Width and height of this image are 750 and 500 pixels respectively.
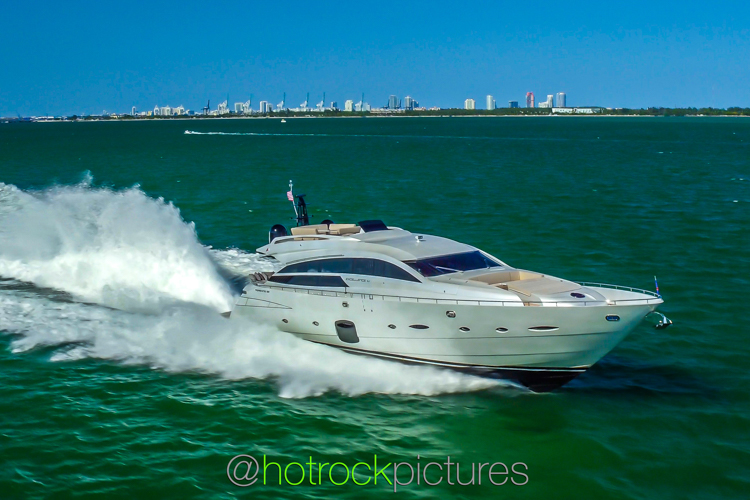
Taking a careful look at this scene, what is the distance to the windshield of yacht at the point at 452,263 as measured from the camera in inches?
616

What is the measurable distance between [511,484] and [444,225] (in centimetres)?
2138

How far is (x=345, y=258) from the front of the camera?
16.3 m

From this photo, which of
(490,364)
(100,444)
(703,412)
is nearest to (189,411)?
(100,444)

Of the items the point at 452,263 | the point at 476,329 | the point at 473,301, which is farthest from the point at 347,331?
the point at 473,301

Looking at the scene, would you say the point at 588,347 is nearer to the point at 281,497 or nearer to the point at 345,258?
the point at 345,258

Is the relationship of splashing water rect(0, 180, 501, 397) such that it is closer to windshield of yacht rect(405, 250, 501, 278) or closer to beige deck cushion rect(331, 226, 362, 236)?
windshield of yacht rect(405, 250, 501, 278)

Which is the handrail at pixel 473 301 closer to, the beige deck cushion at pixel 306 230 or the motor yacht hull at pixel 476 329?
the motor yacht hull at pixel 476 329

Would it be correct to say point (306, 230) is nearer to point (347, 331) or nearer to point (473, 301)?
point (347, 331)

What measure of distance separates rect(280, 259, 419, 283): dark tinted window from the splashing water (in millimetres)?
1603

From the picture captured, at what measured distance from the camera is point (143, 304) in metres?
19.3

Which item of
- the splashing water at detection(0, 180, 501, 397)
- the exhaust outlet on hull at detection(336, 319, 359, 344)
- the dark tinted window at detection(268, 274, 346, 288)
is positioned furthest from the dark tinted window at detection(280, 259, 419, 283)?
the splashing water at detection(0, 180, 501, 397)

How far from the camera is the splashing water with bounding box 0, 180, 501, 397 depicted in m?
15.4

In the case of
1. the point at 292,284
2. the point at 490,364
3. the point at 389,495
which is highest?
the point at 292,284

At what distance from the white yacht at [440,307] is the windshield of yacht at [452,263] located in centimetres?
3
